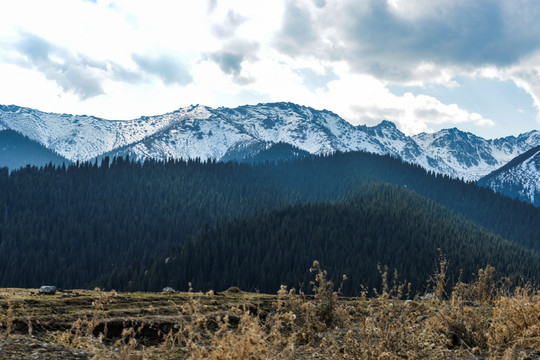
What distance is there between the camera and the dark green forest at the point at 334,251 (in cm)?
11588

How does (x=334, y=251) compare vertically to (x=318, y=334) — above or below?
below

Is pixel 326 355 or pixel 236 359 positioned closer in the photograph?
pixel 236 359

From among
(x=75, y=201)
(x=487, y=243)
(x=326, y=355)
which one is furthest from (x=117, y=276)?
(x=487, y=243)

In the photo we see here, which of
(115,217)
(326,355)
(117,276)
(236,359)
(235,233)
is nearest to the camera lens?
(236,359)

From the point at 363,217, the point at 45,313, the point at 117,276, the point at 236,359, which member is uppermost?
the point at 363,217

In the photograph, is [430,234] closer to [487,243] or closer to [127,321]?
[487,243]

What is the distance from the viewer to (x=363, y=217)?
6358 inches

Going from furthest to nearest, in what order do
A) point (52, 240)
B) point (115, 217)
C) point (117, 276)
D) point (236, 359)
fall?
1. point (115, 217)
2. point (52, 240)
3. point (117, 276)
4. point (236, 359)

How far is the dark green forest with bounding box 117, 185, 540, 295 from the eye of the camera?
115875mm

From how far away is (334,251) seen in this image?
13462 centimetres

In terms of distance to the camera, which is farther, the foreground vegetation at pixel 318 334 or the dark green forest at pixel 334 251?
the dark green forest at pixel 334 251

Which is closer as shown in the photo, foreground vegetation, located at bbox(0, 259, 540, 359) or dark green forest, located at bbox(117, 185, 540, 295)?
foreground vegetation, located at bbox(0, 259, 540, 359)

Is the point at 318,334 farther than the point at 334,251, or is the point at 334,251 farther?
the point at 334,251

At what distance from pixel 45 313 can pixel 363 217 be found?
156m
